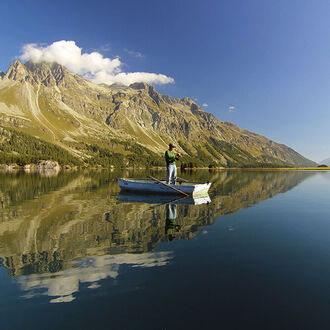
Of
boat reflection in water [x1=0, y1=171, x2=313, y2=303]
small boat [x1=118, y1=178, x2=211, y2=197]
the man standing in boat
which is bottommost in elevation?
boat reflection in water [x1=0, y1=171, x2=313, y2=303]

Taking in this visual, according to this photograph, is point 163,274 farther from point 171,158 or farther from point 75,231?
point 171,158

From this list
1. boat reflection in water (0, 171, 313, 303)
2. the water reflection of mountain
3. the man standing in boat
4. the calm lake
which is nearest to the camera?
the calm lake

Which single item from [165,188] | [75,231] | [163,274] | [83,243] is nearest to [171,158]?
[165,188]

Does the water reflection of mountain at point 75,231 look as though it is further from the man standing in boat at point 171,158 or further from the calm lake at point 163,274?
the man standing in boat at point 171,158

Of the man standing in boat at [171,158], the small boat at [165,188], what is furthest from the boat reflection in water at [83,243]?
the man standing in boat at [171,158]

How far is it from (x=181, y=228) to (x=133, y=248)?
5.05 m

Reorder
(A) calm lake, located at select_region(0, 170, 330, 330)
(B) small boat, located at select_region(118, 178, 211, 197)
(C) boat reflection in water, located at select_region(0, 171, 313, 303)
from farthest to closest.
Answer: (B) small boat, located at select_region(118, 178, 211, 197)
(C) boat reflection in water, located at select_region(0, 171, 313, 303)
(A) calm lake, located at select_region(0, 170, 330, 330)

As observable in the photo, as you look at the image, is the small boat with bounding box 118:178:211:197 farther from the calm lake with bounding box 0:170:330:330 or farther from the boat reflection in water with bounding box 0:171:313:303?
the calm lake with bounding box 0:170:330:330

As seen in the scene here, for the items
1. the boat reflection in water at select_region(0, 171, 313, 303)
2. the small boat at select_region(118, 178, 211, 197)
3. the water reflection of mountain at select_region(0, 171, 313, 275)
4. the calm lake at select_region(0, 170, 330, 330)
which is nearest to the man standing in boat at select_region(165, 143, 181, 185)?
the small boat at select_region(118, 178, 211, 197)

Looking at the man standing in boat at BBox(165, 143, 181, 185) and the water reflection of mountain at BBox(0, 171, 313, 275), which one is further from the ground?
the man standing in boat at BBox(165, 143, 181, 185)

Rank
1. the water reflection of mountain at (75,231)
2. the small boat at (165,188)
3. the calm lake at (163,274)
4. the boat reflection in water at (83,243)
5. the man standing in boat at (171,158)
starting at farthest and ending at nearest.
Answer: the small boat at (165,188)
the man standing in boat at (171,158)
the water reflection of mountain at (75,231)
the boat reflection in water at (83,243)
the calm lake at (163,274)

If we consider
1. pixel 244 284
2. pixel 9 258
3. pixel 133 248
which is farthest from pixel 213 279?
pixel 9 258

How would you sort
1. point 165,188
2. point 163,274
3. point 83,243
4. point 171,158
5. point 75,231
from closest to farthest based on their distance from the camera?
point 163,274 < point 83,243 < point 75,231 < point 171,158 < point 165,188

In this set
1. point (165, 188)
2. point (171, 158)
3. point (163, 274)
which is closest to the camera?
point (163, 274)
